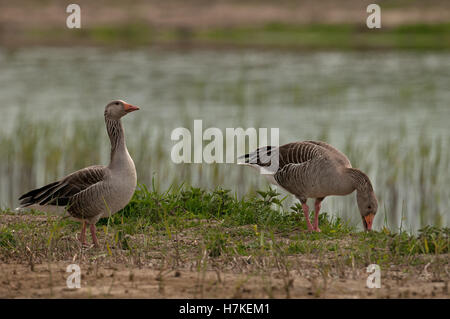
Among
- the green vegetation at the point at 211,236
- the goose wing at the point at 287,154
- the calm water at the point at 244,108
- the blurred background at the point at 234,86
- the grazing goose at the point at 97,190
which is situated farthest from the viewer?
the blurred background at the point at 234,86

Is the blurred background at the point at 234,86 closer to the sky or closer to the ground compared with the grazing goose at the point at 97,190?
closer to the sky

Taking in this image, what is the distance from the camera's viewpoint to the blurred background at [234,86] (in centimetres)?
1316

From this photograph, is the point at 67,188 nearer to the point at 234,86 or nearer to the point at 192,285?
the point at 192,285

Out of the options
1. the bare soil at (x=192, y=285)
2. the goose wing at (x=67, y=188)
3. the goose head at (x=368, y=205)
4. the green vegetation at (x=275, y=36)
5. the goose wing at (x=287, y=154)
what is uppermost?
the green vegetation at (x=275, y=36)

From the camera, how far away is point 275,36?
117 feet

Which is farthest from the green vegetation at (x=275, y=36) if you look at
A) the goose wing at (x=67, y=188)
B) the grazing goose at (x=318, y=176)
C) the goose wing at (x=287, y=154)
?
the goose wing at (x=67, y=188)

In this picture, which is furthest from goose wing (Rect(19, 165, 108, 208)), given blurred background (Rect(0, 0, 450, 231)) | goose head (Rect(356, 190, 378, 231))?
blurred background (Rect(0, 0, 450, 231))

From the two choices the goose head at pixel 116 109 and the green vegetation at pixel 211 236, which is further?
the goose head at pixel 116 109

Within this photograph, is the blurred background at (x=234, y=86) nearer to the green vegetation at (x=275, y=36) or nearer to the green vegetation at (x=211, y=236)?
the green vegetation at (x=275, y=36)

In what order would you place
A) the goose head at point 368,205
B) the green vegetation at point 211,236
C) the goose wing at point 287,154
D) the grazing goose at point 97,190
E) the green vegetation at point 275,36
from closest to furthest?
the green vegetation at point 211,236 → the grazing goose at point 97,190 → the goose head at point 368,205 → the goose wing at point 287,154 → the green vegetation at point 275,36

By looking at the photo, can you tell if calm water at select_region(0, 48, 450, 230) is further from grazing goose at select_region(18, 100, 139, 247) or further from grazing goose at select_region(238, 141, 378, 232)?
grazing goose at select_region(18, 100, 139, 247)

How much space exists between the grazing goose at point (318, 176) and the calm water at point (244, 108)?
528mm

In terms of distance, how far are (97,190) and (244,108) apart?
12.1 metres
